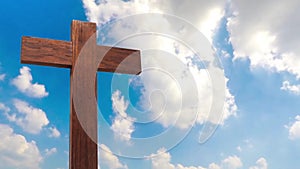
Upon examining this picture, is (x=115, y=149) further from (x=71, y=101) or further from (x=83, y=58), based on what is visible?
(x=83, y=58)

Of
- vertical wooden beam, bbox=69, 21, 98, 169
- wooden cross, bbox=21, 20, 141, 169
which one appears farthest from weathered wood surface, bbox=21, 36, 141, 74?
vertical wooden beam, bbox=69, 21, 98, 169

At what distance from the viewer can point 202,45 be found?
2146 mm

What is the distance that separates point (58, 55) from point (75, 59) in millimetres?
98

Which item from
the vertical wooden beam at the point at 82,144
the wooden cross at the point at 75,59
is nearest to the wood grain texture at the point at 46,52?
the wooden cross at the point at 75,59

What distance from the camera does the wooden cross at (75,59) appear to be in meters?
1.84

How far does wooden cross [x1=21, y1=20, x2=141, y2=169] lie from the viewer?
184 cm

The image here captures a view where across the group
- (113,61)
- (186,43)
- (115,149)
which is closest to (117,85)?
(113,61)

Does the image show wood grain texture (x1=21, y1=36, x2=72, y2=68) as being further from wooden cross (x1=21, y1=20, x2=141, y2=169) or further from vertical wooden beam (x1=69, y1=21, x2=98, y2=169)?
vertical wooden beam (x1=69, y1=21, x2=98, y2=169)

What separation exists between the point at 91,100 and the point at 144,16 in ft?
2.03

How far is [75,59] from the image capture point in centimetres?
200

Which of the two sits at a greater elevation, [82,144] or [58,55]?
[58,55]

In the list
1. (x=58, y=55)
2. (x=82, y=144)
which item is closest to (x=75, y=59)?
(x=58, y=55)

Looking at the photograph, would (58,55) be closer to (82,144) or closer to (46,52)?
(46,52)

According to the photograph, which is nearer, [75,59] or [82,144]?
[82,144]
